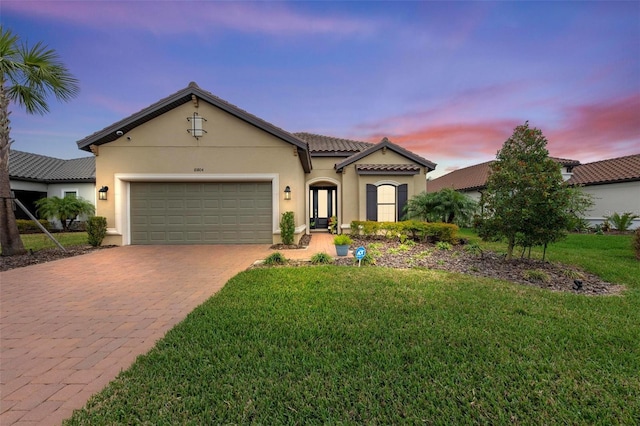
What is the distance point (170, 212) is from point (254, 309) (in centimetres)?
884

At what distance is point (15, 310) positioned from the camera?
14.4 feet

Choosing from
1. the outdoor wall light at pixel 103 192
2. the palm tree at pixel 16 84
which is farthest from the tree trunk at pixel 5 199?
the outdoor wall light at pixel 103 192

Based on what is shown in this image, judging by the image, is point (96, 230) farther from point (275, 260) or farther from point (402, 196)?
→ point (402, 196)

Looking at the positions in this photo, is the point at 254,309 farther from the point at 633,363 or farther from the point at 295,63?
the point at 295,63

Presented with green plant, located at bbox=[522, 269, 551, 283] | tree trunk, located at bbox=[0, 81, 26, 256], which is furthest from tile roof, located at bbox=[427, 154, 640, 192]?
tree trunk, located at bbox=[0, 81, 26, 256]

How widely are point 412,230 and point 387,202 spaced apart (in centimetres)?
259

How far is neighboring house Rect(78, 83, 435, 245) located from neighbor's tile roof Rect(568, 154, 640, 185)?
17.8m

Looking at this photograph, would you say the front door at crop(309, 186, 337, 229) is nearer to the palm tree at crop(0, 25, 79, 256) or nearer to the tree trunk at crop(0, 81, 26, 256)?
the palm tree at crop(0, 25, 79, 256)

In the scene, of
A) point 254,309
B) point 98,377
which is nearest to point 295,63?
point 254,309

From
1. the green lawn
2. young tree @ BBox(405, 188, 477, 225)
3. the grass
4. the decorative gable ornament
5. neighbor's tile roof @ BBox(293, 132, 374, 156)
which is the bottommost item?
the green lawn

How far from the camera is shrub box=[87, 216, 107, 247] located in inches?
405

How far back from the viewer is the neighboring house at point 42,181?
60.7ft

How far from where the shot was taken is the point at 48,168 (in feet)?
67.3

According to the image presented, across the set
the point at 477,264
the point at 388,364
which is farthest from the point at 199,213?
the point at 388,364
